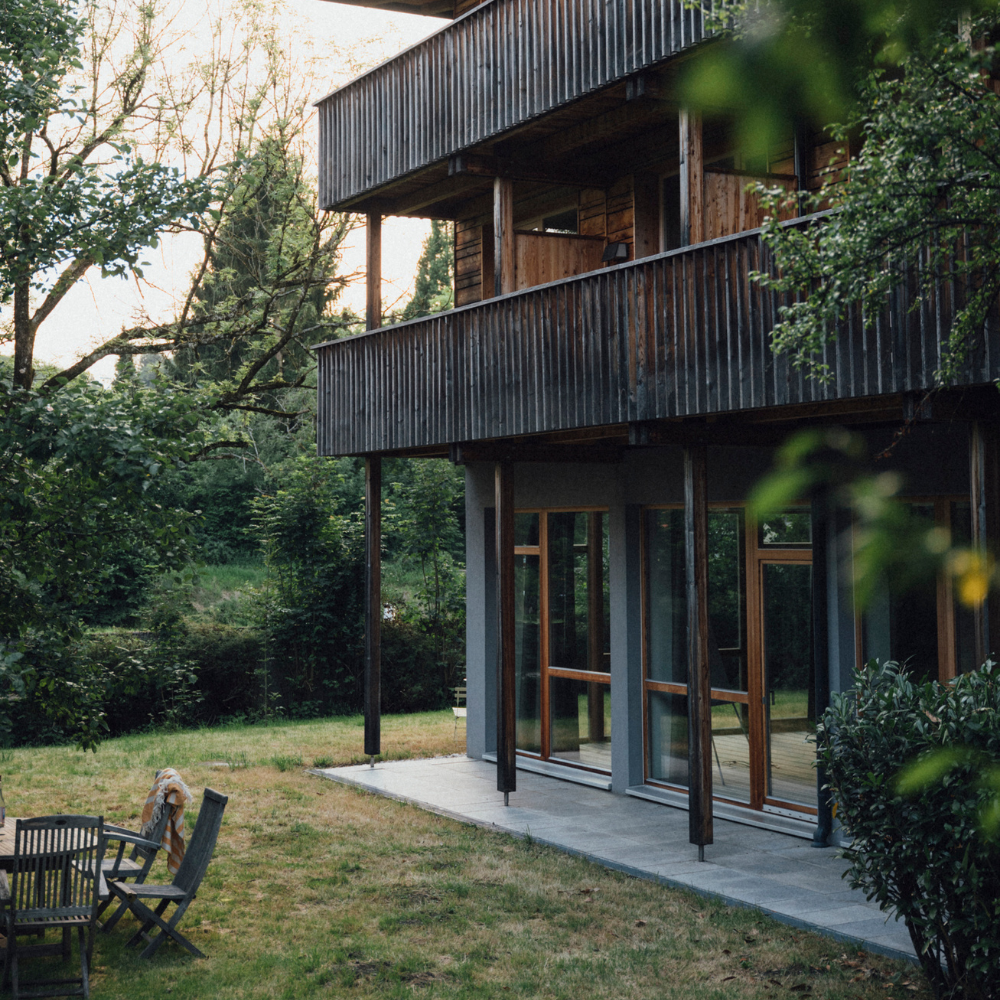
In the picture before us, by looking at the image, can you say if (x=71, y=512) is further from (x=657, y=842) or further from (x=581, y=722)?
(x=581, y=722)

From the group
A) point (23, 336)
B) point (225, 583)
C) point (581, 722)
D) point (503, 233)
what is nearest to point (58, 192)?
point (503, 233)

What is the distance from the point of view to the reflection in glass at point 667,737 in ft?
38.2

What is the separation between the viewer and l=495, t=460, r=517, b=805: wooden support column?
11.3 meters

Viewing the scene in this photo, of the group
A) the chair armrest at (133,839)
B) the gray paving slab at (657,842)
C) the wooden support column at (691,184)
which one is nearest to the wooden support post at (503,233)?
the wooden support column at (691,184)

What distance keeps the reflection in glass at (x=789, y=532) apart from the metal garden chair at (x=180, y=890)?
514 centimetres

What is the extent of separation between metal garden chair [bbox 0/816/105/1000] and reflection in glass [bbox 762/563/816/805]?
6018 millimetres

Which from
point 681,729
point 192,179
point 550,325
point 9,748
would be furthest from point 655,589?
point 9,748

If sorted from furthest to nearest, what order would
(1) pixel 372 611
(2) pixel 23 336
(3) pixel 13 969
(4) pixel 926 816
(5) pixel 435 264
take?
(5) pixel 435 264
(2) pixel 23 336
(1) pixel 372 611
(3) pixel 13 969
(4) pixel 926 816

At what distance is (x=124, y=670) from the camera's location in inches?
320

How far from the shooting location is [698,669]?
909 centimetres

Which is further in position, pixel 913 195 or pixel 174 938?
pixel 174 938

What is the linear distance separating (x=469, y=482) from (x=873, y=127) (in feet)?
35.0

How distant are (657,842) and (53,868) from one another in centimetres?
505

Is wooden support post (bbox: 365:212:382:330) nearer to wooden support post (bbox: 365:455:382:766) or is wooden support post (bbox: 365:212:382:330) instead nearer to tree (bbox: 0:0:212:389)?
wooden support post (bbox: 365:455:382:766)
